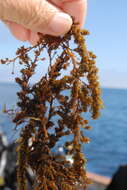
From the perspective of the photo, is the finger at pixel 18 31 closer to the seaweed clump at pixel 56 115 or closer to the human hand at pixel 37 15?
the human hand at pixel 37 15

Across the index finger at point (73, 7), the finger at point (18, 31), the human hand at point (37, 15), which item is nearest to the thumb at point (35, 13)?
the human hand at point (37, 15)

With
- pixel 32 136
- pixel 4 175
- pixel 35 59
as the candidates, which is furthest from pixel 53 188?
pixel 4 175

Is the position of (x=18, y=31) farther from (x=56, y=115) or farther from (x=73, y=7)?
(x=56, y=115)

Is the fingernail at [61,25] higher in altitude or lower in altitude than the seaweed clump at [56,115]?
higher

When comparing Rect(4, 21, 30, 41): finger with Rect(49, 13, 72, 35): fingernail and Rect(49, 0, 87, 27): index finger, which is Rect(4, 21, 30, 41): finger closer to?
Rect(49, 0, 87, 27): index finger

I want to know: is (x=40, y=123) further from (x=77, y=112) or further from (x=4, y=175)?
(x=4, y=175)

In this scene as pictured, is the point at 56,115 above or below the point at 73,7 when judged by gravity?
below

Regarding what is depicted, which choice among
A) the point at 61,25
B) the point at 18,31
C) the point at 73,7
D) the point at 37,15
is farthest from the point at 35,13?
the point at 18,31
